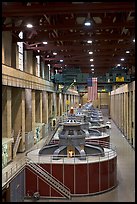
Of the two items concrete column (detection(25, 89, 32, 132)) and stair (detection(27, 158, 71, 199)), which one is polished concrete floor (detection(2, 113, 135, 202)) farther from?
concrete column (detection(25, 89, 32, 132))

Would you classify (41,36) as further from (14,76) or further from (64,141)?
(64,141)

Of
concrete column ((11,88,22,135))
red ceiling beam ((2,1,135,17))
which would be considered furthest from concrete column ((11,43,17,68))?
red ceiling beam ((2,1,135,17))

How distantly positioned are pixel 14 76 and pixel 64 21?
6.04 meters

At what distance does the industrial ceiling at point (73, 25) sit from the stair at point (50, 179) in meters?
8.22

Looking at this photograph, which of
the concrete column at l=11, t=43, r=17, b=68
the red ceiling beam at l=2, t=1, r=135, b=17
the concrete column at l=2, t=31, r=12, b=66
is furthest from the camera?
the concrete column at l=11, t=43, r=17, b=68

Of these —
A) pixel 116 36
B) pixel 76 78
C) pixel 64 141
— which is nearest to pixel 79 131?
pixel 64 141

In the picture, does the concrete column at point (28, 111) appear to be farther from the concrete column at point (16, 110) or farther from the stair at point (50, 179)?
the stair at point (50, 179)

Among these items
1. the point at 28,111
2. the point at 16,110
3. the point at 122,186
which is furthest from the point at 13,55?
the point at 122,186

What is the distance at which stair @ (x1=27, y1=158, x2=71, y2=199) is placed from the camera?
18031 mm

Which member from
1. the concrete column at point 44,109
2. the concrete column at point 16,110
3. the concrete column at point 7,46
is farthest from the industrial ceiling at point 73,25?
the concrete column at point 44,109

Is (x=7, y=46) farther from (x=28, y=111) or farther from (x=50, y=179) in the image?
(x=50, y=179)

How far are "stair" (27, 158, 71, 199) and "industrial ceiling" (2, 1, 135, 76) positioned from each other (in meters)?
8.22

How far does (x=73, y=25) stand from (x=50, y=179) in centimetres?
926

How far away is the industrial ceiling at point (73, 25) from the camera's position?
13.1 metres
